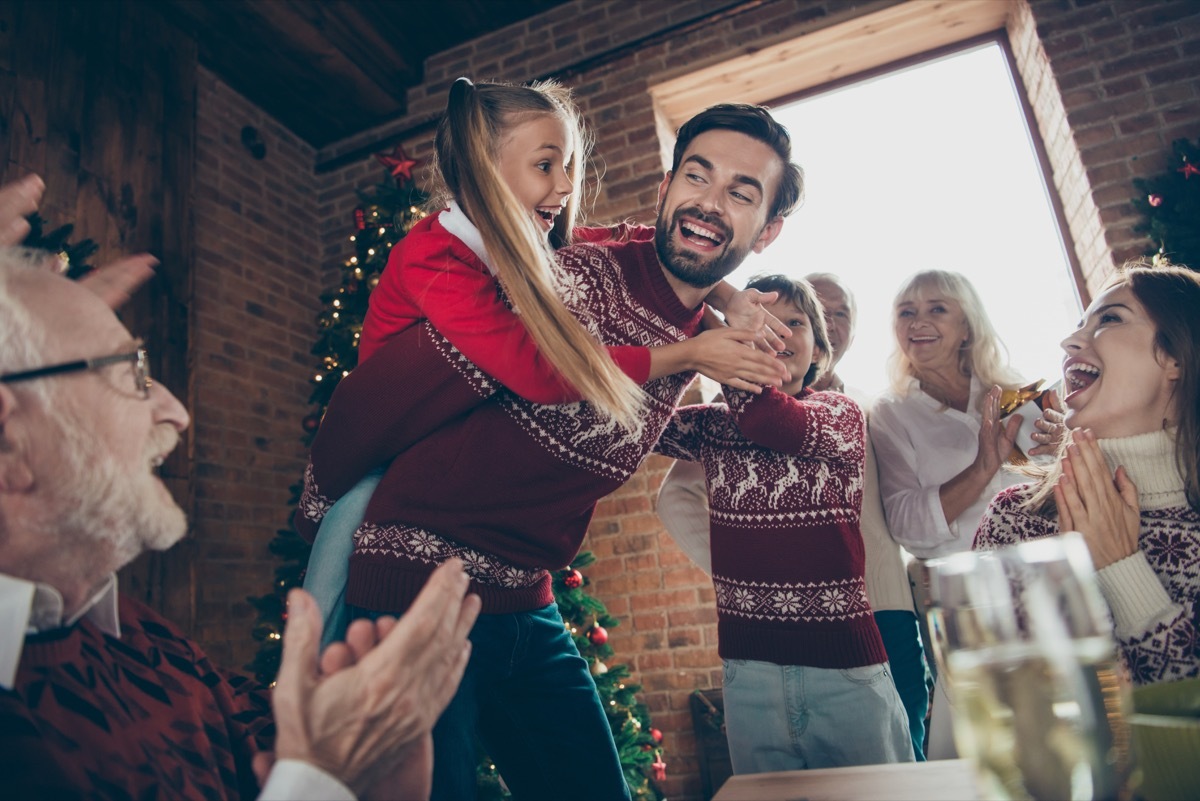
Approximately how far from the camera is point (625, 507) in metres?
3.66

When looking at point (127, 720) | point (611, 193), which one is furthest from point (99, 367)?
point (611, 193)

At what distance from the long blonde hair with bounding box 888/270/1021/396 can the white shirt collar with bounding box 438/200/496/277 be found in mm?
1661

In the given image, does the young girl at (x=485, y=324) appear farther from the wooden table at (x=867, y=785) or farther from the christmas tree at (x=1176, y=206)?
the christmas tree at (x=1176, y=206)

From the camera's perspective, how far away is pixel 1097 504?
3.61 ft

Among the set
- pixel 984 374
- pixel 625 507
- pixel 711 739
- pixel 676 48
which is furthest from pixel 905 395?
pixel 676 48

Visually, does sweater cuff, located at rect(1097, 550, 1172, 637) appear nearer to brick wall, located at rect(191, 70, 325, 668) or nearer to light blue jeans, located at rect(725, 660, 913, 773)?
light blue jeans, located at rect(725, 660, 913, 773)

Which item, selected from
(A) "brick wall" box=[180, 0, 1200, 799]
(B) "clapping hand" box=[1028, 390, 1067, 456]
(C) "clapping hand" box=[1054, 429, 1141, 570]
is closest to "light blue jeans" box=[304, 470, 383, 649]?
(C) "clapping hand" box=[1054, 429, 1141, 570]

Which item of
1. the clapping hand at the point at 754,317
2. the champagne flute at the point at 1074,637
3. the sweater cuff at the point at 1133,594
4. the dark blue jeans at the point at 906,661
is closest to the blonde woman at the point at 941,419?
the dark blue jeans at the point at 906,661

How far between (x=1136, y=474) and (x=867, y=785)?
0.88 metres

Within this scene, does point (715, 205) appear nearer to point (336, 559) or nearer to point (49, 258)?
point (336, 559)

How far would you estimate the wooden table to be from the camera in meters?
0.68

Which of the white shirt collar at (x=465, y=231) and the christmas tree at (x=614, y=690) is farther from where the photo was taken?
the christmas tree at (x=614, y=690)

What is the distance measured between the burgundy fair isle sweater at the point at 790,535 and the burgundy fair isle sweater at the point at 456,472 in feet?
1.19

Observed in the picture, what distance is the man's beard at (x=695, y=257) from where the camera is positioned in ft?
4.91
